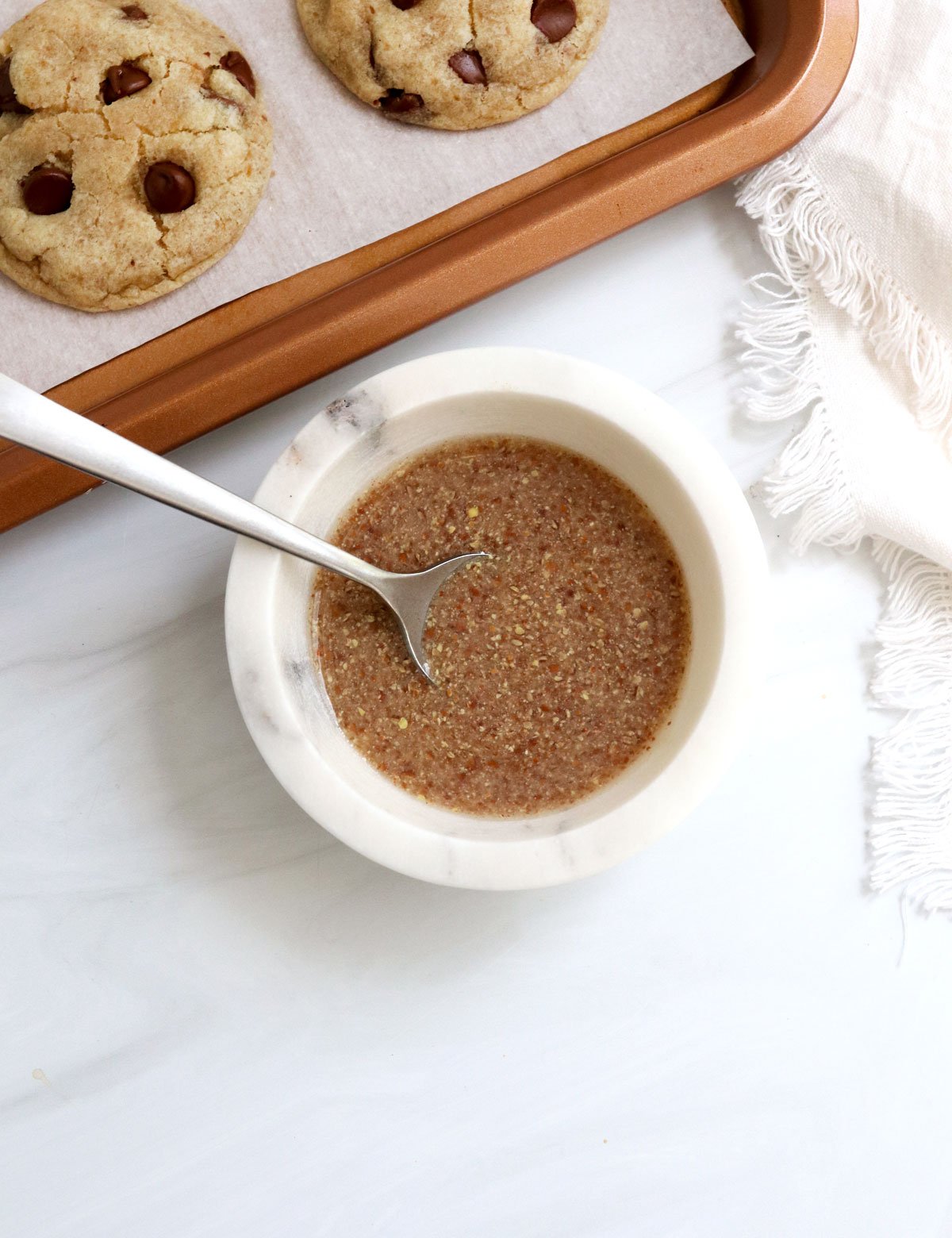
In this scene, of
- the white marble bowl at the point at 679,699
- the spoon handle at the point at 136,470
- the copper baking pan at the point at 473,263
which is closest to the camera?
the spoon handle at the point at 136,470

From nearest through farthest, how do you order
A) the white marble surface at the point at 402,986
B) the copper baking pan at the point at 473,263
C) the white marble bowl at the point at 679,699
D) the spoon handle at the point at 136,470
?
the spoon handle at the point at 136,470 → the white marble bowl at the point at 679,699 → the copper baking pan at the point at 473,263 → the white marble surface at the point at 402,986

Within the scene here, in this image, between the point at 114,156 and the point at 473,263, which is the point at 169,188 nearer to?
the point at 114,156

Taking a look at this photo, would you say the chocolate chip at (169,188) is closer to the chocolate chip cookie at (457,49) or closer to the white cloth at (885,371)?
the chocolate chip cookie at (457,49)

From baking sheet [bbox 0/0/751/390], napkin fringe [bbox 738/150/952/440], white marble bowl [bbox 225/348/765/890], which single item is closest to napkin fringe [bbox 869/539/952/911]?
napkin fringe [bbox 738/150/952/440]

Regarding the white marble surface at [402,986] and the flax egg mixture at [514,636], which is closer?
the flax egg mixture at [514,636]

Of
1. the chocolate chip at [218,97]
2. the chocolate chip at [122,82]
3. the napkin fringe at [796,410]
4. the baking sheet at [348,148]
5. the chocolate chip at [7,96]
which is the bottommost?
the napkin fringe at [796,410]

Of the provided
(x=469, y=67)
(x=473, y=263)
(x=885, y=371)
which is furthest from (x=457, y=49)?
(x=885, y=371)

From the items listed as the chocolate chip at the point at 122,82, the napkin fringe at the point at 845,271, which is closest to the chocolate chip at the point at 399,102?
the chocolate chip at the point at 122,82

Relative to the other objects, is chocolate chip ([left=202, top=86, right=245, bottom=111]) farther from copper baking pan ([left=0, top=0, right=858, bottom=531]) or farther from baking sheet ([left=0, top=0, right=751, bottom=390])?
copper baking pan ([left=0, top=0, right=858, bottom=531])
